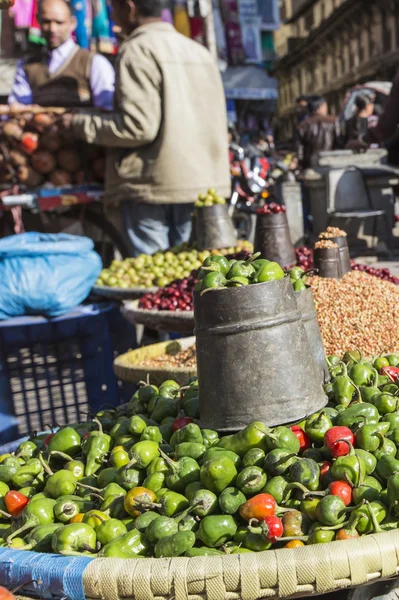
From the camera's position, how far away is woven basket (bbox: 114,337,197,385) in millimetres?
2967

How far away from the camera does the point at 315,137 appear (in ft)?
44.5

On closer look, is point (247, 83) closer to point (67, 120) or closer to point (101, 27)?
point (101, 27)

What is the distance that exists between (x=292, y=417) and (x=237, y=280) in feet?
1.33

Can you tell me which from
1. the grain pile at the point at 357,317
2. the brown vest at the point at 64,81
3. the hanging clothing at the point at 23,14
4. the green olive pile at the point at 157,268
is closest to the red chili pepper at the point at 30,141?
the brown vest at the point at 64,81

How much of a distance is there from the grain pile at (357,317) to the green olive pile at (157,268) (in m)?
1.33

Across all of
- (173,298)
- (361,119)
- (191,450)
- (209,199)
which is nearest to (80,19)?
(361,119)

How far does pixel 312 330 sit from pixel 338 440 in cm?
68

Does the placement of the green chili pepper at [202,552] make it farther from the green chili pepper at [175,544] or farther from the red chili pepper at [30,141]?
the red chili pepper at [30,141]

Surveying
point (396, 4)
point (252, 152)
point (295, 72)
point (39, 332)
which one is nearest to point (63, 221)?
point (39, 332)

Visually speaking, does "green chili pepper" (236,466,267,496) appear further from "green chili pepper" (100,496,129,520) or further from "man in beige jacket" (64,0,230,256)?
"man in beige jacket" (64,0,230,256)

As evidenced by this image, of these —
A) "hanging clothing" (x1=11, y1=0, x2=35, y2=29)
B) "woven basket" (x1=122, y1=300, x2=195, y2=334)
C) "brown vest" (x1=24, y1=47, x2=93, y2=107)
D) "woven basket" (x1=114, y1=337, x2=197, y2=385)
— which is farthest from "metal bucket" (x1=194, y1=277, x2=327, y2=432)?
"hanging clothing" (x1=11, y1=0, x2=35, y2=29)

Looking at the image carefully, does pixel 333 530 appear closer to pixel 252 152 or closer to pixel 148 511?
pixel 148 511

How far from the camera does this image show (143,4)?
517 cm

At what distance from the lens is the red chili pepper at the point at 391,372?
7.80 ft
